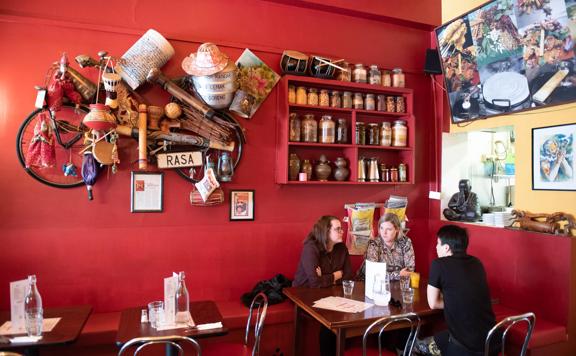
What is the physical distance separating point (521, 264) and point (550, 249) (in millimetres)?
276

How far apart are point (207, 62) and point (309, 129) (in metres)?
1.04

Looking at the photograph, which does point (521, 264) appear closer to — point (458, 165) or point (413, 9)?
point (458, 165)

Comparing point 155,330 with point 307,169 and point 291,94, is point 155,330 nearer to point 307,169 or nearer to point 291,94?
point 307,169

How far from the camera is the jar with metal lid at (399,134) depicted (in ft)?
12.3

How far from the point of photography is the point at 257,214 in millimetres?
3465

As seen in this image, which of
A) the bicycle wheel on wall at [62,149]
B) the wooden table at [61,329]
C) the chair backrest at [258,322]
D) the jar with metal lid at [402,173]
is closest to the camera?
the wooden table at [61,329]

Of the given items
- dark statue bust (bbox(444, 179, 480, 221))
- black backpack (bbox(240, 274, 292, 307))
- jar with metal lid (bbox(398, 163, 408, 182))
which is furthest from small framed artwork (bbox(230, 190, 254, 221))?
dark statue bust (bbox(444, 179, 480, 221))

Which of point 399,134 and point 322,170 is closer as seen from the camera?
point 322,170

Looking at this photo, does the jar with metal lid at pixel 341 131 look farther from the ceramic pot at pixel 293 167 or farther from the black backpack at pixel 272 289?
the black backpack at pixel 272 289

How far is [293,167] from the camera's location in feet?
11.4

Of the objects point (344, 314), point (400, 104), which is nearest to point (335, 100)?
point (400, 104)

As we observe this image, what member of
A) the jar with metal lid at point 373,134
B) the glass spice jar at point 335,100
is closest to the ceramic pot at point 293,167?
the glass spice jar at point 335,100

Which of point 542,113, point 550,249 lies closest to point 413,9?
point 542,113

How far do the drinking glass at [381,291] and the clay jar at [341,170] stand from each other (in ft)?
3.84
